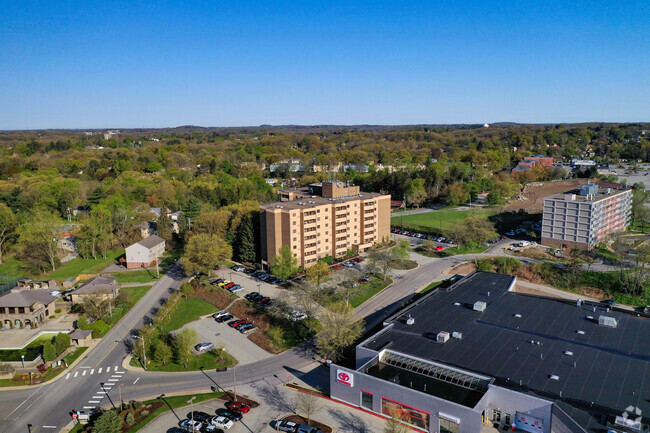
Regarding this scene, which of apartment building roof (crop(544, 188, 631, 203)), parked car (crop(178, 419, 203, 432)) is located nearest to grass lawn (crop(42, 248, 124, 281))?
parked car (crop(178, 419, 203, 432))

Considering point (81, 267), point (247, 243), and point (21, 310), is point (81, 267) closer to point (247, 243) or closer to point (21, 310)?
point (21, 310)

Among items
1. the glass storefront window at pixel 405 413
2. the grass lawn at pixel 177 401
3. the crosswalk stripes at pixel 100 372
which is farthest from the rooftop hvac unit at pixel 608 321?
the crosswalk stripes at pixel 100 372

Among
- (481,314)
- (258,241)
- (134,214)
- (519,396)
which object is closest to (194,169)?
(134,214)

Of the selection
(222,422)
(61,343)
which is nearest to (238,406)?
(222,422)

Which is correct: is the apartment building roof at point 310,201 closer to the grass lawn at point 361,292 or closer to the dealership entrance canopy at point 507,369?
the grass lawn at point 361,292

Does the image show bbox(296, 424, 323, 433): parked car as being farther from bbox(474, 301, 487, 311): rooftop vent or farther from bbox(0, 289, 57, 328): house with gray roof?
bbox(0, 289, 57, 328): house with gray roof

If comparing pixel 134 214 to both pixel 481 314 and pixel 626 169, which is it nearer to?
pixel 481 314
